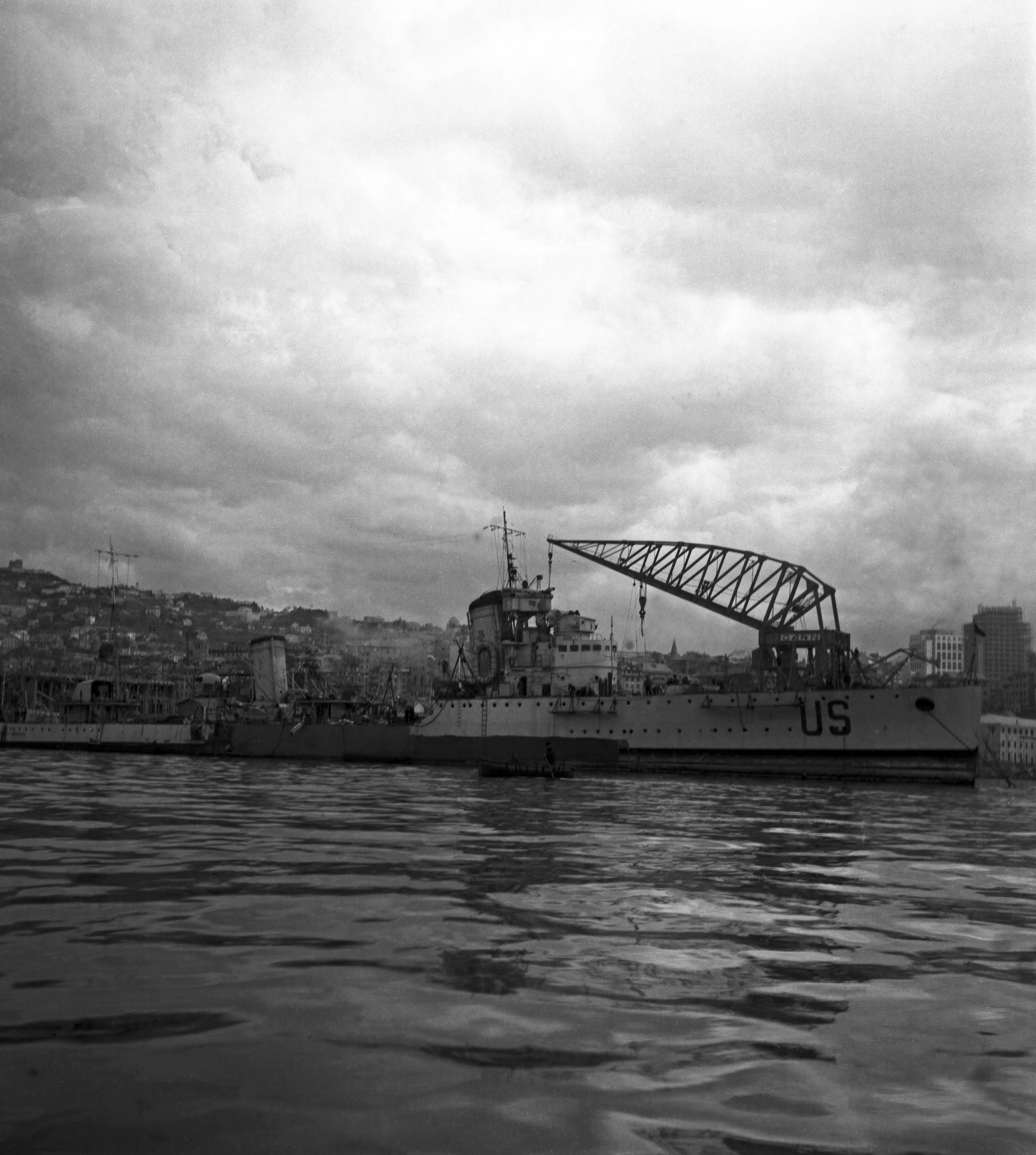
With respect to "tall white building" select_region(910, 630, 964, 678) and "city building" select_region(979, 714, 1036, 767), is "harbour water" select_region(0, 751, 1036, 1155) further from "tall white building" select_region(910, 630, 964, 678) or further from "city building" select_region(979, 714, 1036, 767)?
"city building" select_region(979, 714, 1036, 767)

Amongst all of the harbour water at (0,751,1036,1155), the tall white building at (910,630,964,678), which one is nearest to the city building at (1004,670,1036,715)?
the tall white building at (910,630,964,678)

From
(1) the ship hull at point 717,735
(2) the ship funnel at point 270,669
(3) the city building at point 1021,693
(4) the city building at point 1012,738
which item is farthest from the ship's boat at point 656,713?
(3) the city building at point 1021,693

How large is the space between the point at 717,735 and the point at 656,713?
10.5ft

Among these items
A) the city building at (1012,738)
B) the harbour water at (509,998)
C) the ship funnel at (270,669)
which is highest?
the ship funnel at (270,669)

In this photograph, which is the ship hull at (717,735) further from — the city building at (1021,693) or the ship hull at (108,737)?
the city building at (1021,693)

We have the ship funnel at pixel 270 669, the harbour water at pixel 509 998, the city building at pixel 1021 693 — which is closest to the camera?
the harbour water at pixel 509 998

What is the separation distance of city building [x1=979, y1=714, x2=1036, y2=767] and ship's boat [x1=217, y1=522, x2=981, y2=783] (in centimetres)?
6918

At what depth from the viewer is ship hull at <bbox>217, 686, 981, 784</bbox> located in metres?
44.4

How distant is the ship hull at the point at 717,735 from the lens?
1750 inches

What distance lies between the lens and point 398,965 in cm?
862

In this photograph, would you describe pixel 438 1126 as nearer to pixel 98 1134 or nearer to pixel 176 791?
pixel 98 1134

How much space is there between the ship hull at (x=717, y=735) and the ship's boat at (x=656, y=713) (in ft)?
0.20

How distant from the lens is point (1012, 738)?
126 meters

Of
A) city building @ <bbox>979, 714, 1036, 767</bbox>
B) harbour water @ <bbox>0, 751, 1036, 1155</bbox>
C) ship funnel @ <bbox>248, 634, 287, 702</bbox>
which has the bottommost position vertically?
city building @ <bbox>979, 714, 1036, 767</bbox>
